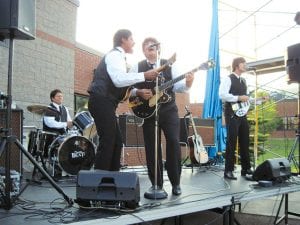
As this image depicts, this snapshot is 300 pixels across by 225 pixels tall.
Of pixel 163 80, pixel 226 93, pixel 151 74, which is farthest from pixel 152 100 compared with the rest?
pixel 226 93

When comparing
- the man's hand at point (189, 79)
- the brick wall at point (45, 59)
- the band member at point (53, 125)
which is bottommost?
the band member at point (53, 125)

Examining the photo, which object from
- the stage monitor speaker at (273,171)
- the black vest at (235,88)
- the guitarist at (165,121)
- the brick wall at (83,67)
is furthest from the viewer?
the brick wall at (83,67)

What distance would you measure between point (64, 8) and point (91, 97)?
6.97 meters

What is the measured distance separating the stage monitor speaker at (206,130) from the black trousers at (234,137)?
2.78 meters

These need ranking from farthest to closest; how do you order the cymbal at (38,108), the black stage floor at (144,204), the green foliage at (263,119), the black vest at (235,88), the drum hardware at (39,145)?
the green foliage at (263,119) < the drum hardware at (39,145) < the cymbal at (38,108) < the black vest at (235,88) < the black stage floor at (144,204)

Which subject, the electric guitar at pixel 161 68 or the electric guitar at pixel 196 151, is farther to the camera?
the electric guitar at pixel 196 151

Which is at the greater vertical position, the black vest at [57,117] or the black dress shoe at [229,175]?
the black vest at [57,117]

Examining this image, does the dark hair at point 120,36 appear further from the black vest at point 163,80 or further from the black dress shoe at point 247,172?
the black dress shoe at point 247,172

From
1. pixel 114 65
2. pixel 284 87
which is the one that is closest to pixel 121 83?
pixel 114 65

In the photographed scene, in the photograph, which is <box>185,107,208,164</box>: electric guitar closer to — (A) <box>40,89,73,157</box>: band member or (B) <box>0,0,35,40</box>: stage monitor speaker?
(A) <box>40,89,73,157</box>: band member

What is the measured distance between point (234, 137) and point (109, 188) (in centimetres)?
297

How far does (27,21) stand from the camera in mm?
3494

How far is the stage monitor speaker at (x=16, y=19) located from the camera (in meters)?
3.26

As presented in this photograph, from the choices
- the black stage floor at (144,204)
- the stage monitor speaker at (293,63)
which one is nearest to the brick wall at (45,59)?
the black stage floor at (144,204)
